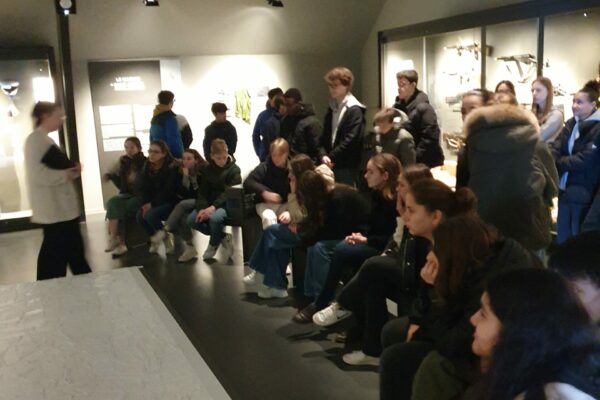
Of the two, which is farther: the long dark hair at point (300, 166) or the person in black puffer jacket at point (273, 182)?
the person in black puffer jacket at point (273, 182)

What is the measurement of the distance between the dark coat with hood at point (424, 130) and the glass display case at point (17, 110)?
4.43 meters

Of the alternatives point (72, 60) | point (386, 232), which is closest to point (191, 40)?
Result: point (72, 60)

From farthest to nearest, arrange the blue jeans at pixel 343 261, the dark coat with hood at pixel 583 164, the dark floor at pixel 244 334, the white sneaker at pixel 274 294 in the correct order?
the white sneaker at pixel 274 294 → the dark coat with hood at pixel 583 164 → the blue jeans at pixel 343 261 → the dark floor at pixel 244 334

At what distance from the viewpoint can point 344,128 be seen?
4977 mm

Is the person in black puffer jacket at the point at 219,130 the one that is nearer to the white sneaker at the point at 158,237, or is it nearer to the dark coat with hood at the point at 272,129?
the dark coat with hood at the point at 272,129

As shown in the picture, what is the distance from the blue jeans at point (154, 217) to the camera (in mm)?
5727

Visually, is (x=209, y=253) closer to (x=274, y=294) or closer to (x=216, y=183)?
(x=216, y=183)

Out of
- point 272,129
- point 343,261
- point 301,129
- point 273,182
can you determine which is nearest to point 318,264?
point 343,261

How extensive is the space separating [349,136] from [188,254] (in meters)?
1.82

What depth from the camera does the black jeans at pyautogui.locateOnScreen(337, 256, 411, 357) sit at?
3256 mm

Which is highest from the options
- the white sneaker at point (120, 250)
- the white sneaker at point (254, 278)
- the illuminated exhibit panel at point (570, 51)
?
the illuminated exhibit panel at point (570, 51)

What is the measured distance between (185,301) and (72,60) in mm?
4541

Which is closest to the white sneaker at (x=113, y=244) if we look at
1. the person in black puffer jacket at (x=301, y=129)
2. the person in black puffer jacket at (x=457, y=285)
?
A: the person in black puffer jacket at (x=301, y=129)

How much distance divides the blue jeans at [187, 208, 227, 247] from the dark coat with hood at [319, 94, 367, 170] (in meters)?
1.05
